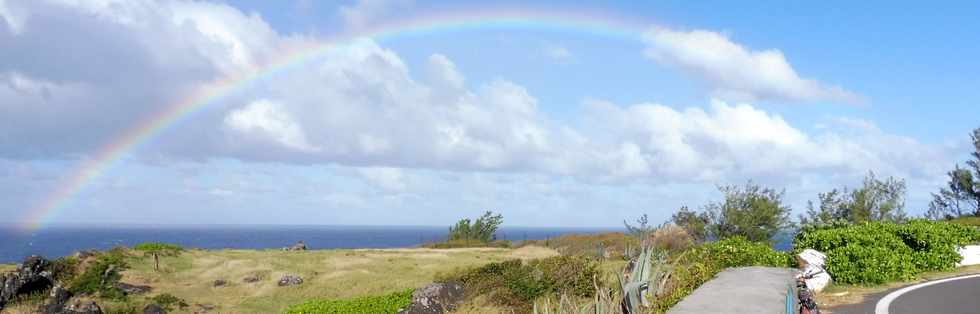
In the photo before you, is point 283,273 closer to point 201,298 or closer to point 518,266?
point 201,298

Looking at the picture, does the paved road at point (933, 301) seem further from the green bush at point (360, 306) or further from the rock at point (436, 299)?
the green bush at point (360, 306)

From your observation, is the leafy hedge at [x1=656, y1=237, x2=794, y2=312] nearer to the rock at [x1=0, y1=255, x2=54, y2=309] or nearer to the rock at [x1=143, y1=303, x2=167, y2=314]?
the rock at [x1=143, y1=303, x2=167, y2=314]

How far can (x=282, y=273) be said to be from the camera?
138ft

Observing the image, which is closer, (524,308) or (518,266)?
(524,308)

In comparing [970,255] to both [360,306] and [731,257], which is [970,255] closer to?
[731,257]

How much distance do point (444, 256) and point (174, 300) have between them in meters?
20.2

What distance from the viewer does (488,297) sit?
25.0 m

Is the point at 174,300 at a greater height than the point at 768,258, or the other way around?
the point at 768,258

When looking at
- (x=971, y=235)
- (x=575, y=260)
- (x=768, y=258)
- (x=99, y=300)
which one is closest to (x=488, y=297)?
(x=575, y=260)

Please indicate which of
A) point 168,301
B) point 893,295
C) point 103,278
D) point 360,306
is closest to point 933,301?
point 893,295

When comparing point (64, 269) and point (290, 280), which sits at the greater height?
point (64, 269)

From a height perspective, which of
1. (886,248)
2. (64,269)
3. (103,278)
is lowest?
(103,278)

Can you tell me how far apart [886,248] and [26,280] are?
36489 mm

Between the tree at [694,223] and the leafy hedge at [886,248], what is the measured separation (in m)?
17.7
